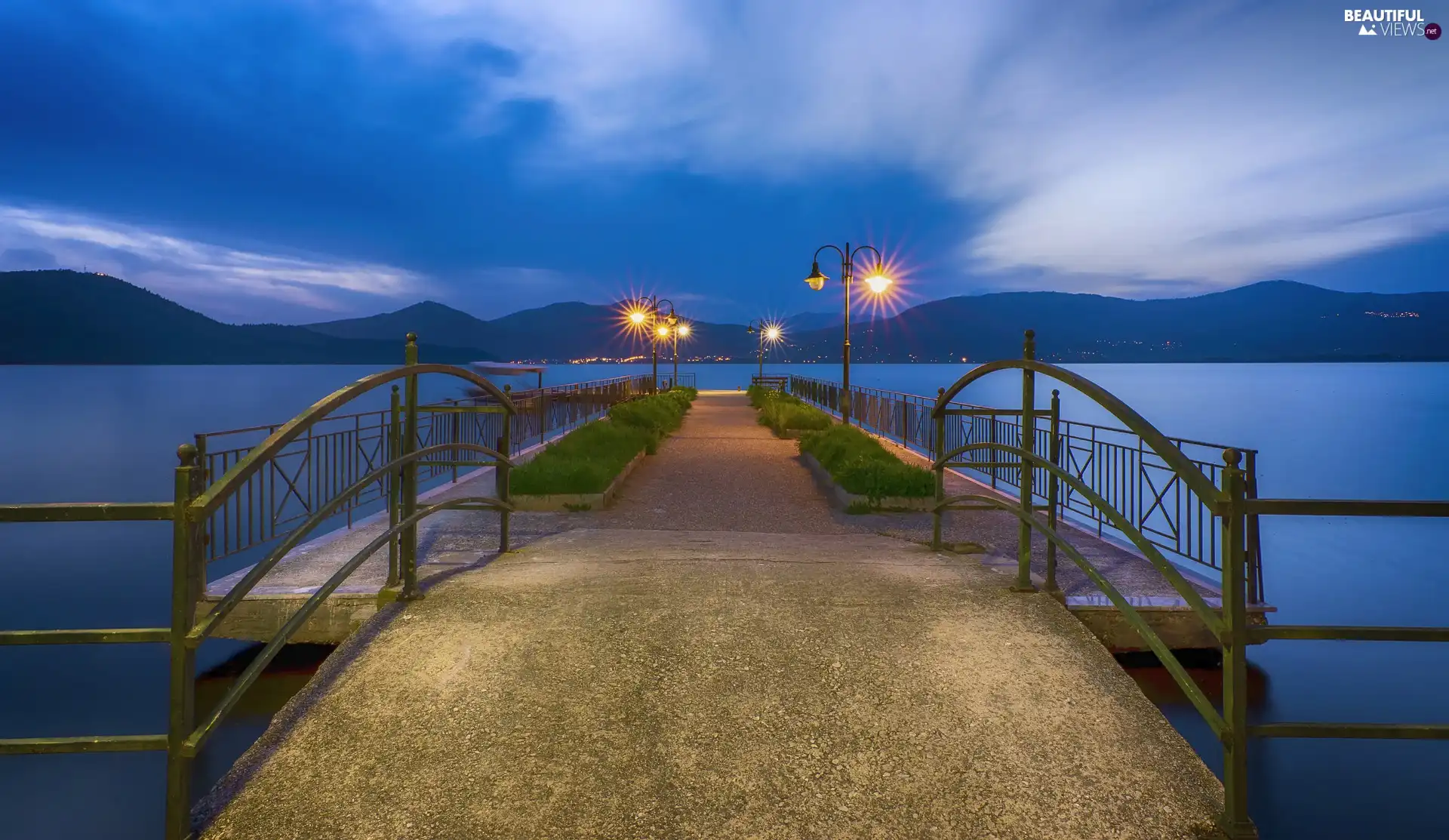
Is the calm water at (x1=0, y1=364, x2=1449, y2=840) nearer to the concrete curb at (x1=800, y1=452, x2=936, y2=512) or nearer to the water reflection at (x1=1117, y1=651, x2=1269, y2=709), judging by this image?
the water reflection at (x1=1117, y1=651, x2=1269, y2=709)

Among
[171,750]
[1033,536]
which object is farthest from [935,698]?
[1033,536]

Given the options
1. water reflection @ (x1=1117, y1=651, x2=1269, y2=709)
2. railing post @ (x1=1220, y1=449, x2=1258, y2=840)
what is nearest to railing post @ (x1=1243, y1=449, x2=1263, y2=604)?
water reflection @ (x1=1117, y1=651, x2=1269, y2=709)

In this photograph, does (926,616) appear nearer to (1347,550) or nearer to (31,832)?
(31,832)

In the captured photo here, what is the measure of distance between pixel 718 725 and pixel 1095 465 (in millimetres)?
7809

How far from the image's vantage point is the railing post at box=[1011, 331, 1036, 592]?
4.46 metres

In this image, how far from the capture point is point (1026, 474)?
15.4 ft

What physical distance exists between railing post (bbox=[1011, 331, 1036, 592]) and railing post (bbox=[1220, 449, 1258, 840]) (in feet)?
5.51

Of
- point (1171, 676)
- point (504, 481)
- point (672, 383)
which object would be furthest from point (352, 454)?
point (672, 383)

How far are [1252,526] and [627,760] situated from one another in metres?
5.07

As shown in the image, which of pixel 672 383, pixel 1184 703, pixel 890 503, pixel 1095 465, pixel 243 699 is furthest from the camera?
pixel 672 383

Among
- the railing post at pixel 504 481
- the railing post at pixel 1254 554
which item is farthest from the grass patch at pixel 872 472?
the railing post at pixel 504 481

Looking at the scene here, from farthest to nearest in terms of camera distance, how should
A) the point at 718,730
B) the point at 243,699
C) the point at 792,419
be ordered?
the point at 792,419, the point at 243,699, the point at 718,730

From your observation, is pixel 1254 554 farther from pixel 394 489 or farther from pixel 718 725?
pixel 394 489

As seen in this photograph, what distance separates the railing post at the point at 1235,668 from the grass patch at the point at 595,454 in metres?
6.88
